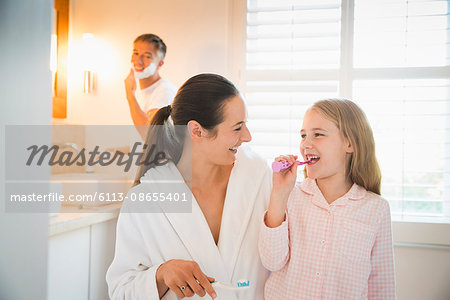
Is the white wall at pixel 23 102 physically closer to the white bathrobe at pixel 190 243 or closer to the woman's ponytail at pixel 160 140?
the white bathrobe at pixel 190 243

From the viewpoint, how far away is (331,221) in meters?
1.08

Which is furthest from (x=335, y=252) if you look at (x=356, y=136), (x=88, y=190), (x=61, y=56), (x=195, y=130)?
(x=61, y=56)

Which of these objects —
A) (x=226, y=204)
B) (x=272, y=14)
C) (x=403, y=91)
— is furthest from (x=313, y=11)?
(x=226, y=204)

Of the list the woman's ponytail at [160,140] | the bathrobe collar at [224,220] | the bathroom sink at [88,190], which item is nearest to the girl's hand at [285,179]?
the bathrobe collar at [224,220]

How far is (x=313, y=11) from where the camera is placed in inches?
72.9

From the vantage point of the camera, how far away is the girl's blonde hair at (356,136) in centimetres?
112

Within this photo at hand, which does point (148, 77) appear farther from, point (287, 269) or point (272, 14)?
point (287, 269)

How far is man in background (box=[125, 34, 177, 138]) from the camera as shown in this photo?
1902 millimetres

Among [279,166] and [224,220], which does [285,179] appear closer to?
[279,166]

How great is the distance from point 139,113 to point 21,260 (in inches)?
68.3

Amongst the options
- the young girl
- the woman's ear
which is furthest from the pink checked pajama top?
the woman's ear

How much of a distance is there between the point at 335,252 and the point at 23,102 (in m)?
0.96

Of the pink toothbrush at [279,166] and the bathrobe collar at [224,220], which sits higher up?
the pink toothbrush at [279,166]

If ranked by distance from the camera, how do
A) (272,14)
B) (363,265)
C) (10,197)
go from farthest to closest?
(272,14), (363,265), (10,197)
